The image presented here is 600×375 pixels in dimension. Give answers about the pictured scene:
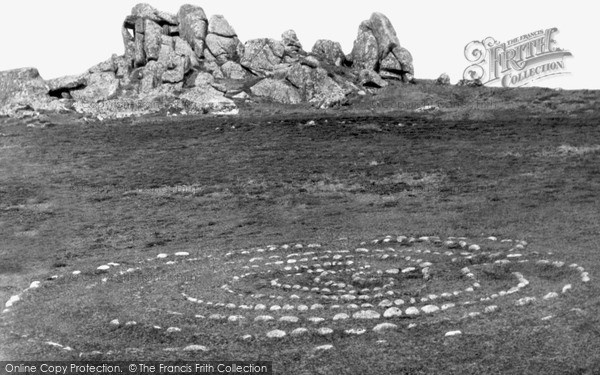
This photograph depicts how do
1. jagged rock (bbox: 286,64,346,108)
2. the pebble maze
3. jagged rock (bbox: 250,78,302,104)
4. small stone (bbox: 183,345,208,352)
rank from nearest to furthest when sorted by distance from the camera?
small stone (bbox: 183,345,208,352) < the pebble maze < jagged rock (bbox: 250,78,302,104) < jagged rock (bbox: 286,64,346,108)

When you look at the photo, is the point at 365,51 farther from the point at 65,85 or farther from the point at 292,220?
the point at 292,220

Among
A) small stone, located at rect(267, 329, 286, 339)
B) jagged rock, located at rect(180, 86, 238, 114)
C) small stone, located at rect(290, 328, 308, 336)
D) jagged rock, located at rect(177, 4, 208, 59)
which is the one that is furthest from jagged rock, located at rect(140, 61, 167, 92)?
Answer: small stone, located at rect(290, 328, 308, 336)

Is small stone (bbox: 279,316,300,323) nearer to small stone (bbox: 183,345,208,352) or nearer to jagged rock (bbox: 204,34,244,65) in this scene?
small stone (bbox: 183,345,208,352)

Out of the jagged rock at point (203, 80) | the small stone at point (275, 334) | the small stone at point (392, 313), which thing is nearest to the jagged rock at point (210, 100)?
the jagged rock at point (203, 80)

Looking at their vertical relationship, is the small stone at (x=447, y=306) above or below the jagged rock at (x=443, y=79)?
below

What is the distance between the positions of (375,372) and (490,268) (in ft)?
27.9

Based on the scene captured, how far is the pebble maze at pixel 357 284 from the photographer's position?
18.9 meters

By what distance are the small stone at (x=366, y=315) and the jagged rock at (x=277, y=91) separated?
53.3 metres

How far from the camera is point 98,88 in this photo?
78.4 metres

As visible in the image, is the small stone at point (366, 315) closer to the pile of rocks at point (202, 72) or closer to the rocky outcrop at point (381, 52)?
the pile of rocks at point (202, 72)

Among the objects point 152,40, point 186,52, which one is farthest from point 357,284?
point 152,40

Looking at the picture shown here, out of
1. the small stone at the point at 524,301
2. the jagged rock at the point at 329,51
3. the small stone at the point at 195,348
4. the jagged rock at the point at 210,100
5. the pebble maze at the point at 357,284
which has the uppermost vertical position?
the jagged rock at the point at 329,51

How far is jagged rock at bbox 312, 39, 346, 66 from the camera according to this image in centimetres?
8456

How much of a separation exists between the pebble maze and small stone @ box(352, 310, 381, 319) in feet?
0.08
